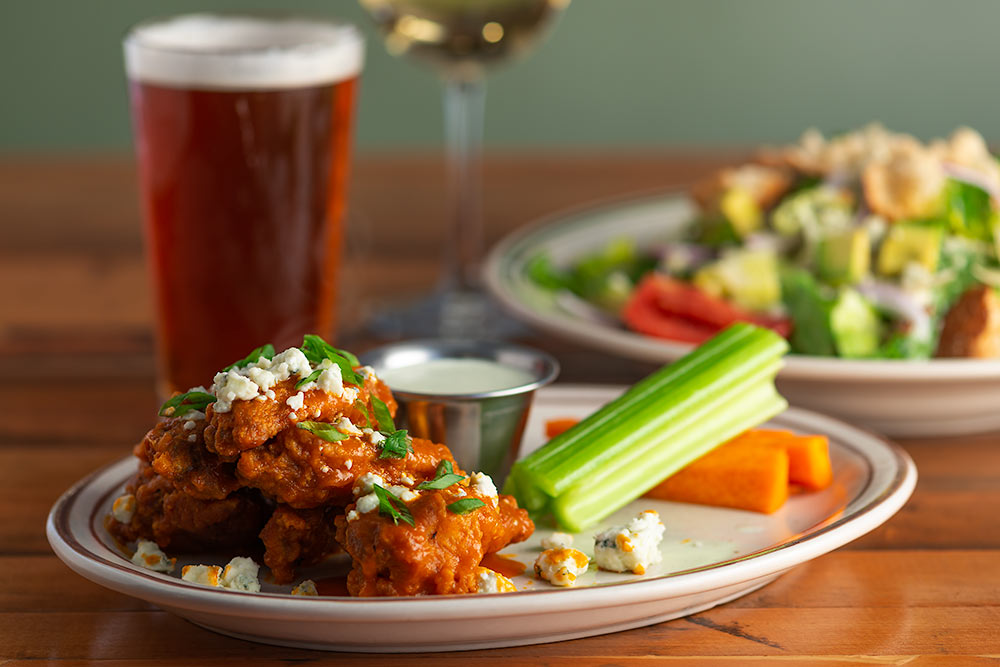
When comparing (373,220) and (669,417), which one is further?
(373,220)

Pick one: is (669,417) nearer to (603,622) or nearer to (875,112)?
(603,622)

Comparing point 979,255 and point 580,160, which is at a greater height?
point 979,255

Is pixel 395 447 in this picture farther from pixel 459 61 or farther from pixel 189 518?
pixel 459 61

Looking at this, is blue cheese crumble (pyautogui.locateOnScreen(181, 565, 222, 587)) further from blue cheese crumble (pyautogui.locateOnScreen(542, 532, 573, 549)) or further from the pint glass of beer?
the pint glass of beer

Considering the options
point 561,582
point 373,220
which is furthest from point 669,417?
point 373,220

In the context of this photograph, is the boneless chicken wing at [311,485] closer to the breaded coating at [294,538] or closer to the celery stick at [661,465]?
the breaded coating at [294,538]

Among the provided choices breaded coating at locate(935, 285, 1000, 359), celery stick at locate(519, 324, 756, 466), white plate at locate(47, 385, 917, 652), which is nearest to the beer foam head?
white plate at locate(47, 385, 917, 652)

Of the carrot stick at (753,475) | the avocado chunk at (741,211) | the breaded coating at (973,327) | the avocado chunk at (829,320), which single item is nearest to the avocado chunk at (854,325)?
the avocado chunk at (829,320)
